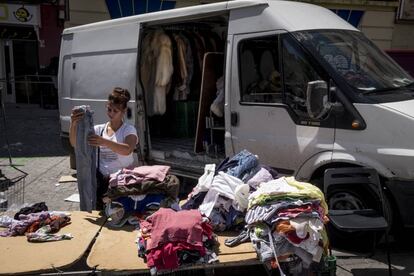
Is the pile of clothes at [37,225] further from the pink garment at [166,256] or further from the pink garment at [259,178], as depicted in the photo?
the pink garment at [259,178]

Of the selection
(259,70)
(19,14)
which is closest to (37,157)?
(259,70)

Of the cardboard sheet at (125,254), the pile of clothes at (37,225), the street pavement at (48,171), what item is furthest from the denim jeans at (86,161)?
the street pavement at (48,171)

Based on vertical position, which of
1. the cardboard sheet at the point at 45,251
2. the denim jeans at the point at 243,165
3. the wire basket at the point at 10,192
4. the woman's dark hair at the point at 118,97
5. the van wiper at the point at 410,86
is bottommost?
the wire basket at the point at 10,192

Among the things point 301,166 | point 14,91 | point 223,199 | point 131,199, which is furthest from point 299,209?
point 14,91

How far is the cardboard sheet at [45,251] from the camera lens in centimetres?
271

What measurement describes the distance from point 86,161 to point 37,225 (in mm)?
728

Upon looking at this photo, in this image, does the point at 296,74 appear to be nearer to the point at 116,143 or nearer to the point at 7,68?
the point at 116,143

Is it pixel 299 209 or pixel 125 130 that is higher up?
pixel 125 130

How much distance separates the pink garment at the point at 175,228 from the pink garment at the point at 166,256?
0.10 ft

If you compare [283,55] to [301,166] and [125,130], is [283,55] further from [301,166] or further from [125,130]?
[125,130]

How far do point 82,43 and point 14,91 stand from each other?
11568 millimetres

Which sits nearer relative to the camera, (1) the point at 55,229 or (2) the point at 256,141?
(1) the point at 55,229

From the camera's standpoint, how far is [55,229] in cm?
325

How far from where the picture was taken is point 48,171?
26.5ft
